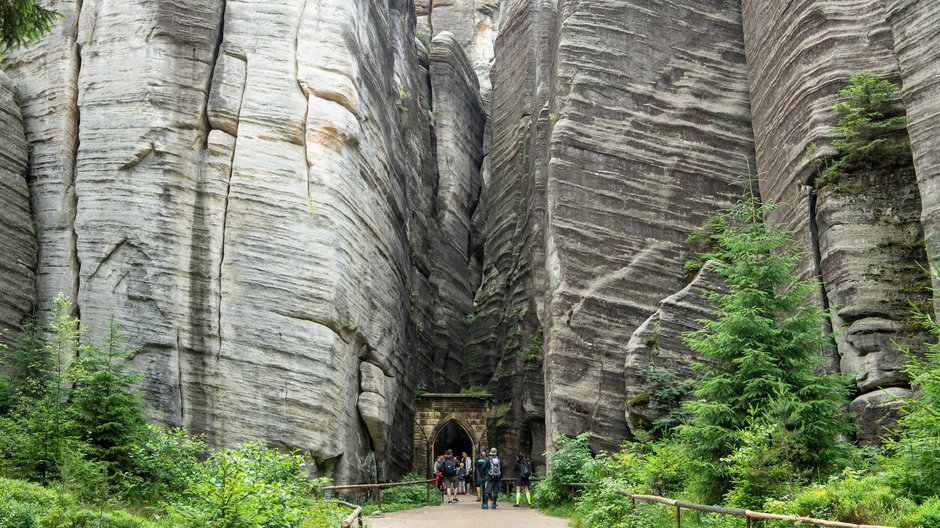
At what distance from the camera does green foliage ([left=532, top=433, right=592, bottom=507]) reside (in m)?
20.2

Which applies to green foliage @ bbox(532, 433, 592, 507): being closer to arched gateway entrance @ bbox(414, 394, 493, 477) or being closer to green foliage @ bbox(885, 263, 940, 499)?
arched gateway entrance @ bbox(414, 394, 493, 477)

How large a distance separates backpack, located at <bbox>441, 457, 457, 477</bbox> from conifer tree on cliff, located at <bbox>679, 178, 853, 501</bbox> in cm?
1000

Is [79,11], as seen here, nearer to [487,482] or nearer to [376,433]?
[376,433]

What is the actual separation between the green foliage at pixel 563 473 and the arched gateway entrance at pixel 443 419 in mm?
9597

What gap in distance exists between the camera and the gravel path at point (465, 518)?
1581cm

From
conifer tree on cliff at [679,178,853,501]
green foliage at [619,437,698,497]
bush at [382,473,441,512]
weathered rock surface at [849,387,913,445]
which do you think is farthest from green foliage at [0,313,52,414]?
weathered rock surface at [849,387,913,445]

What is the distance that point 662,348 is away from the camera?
22719mm

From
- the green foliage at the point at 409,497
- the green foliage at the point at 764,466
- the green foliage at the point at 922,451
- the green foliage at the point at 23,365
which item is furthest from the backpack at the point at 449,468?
the green foliage at the point at 922,451

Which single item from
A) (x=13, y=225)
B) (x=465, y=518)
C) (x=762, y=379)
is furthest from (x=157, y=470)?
(x=762, y=379)

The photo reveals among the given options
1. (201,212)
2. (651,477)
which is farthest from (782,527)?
(201,212)

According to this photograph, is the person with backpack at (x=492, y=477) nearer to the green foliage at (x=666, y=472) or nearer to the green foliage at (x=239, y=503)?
the green foliage at (x=666, y=472)

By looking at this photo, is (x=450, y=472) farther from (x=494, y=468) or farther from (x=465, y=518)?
(x=465, y=518)

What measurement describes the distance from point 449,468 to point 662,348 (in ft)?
22.6

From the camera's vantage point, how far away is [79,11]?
23047 mm
